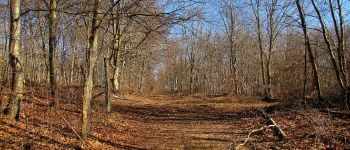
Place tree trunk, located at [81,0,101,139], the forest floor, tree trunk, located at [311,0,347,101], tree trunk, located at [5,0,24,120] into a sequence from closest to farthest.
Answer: the forest floor → tree trunk, located at [5,0,24,120] → tree trunk, located at [81,0,101,139] → tree trunk, located at [311,0,347,101]

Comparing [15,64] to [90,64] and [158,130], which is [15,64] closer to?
[90,64]

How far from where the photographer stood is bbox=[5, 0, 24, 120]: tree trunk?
10703 mm

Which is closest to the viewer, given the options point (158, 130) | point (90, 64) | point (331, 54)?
point (90, 64)

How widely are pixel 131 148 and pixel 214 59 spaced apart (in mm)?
57359

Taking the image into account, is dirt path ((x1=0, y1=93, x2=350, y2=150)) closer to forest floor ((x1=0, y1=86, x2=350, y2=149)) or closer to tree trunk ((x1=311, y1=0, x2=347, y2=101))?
forest floor ((x1=0, y1=86, x2=350, y2=149))

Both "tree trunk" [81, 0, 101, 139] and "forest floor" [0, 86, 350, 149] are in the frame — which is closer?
"forest floor" [0, 86, 350, 149]

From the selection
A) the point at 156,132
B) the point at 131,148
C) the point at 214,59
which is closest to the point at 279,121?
the point at 156,132

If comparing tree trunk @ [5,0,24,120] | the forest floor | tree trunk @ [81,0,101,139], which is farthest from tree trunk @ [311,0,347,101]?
tree trunk @ [5,0,24,120]

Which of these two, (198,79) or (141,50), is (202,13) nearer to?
(141,50)

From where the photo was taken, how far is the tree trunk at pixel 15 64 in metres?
10.7

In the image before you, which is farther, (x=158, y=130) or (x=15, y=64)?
(x=158, y=130)

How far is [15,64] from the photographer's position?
10828mm

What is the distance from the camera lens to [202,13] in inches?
436

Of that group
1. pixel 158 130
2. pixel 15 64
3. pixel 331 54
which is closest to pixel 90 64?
pixel 15 64
